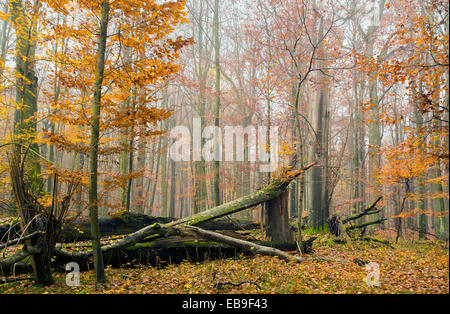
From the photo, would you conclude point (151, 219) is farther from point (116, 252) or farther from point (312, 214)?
point (312, 214)

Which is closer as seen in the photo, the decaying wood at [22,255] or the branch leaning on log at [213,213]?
the decaying wood at [22,255]

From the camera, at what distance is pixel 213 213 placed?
7.25m

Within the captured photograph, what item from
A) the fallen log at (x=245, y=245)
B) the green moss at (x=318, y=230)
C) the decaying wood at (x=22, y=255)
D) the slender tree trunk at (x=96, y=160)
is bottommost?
the green moss at (x=318, y=230)

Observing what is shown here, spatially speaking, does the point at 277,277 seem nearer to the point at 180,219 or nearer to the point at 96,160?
the point at 180,219

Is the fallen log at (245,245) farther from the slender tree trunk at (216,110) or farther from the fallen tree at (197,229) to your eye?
the slender tree trunk at (216,110)

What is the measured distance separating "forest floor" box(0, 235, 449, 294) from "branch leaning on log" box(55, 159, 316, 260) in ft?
1.67

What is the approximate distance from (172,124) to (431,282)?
2249 centimetres

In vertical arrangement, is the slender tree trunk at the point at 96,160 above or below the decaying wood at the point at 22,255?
above

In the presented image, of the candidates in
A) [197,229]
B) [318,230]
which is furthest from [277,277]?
[318,230]

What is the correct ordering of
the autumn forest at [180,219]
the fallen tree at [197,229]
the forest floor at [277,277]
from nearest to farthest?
the forest floor at [277,277] → the autumn forest at [180,219] → the fallen tree at [197,229]

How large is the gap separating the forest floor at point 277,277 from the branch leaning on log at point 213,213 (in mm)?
508

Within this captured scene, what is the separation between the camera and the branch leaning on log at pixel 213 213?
5.82 m

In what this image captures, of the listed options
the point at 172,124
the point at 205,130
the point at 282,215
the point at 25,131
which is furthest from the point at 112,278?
the point at 172,124

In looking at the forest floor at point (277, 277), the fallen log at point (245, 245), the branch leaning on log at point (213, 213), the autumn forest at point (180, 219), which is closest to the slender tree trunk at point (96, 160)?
the autumn forest at point (180, 219)
